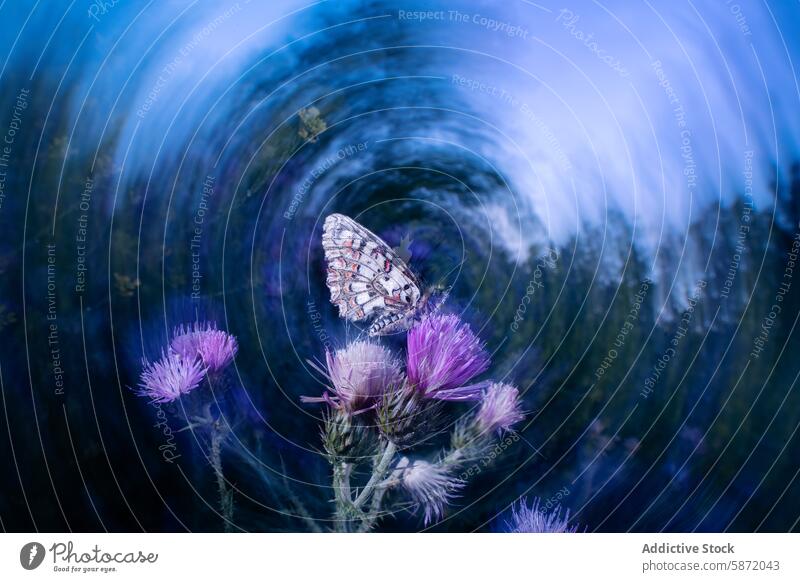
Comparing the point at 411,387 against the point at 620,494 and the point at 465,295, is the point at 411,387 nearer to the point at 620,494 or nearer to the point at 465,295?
the point at 465,295

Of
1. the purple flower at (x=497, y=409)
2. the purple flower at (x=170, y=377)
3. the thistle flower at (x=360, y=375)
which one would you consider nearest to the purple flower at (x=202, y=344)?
the purple flower at (x=170, y=377)

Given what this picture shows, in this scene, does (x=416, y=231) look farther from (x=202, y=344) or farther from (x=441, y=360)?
(x=202, y=344)

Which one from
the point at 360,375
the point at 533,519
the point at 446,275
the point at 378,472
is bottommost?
the point at 533,519

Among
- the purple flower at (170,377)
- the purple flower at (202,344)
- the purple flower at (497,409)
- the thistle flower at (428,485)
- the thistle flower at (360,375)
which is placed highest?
the purple flower at (202,344)

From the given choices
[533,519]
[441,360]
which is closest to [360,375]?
[441,360]

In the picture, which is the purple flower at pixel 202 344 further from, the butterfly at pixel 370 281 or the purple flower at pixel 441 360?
the purple flower at pixel 441 360

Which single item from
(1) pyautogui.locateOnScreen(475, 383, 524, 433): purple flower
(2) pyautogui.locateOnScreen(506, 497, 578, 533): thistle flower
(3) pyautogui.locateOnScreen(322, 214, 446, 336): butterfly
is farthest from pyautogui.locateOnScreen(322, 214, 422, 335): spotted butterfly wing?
(2) pyautogui.locateOnScreen(506, 497, 578, 533): thistle flower

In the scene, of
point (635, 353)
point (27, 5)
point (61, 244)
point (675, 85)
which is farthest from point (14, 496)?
point (675, 85)
